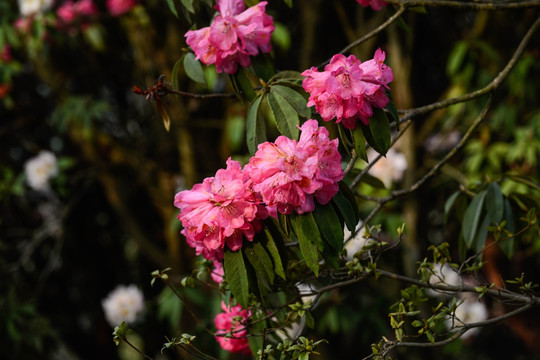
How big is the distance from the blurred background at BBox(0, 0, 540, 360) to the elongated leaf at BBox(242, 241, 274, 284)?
146cm

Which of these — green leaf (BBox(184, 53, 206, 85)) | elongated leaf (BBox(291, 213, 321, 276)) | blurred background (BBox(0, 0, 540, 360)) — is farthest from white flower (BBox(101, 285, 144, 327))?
elongated leaf (BBox(291, 213, 321, 276))

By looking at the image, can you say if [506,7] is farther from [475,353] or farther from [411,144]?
[475,353]

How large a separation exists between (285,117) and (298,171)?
157 mm

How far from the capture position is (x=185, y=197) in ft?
3.15

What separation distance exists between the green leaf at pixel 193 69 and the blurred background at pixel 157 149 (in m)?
1.12

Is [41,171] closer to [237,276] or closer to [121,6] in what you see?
[121,6]

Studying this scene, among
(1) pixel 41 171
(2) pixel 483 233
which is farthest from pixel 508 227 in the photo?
(1) pixel 41 171

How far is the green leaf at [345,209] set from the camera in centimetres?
92

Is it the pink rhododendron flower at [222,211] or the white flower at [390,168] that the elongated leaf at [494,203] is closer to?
the pink rhododendron flower at [222,211]

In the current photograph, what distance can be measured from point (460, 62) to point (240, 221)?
221 cm

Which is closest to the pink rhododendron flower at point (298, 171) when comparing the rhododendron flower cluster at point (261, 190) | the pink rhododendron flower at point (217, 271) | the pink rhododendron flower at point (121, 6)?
the rhododendron flower cluster at point (261, 190)

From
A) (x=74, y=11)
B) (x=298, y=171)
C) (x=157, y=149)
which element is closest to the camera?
(x=298, y=171)

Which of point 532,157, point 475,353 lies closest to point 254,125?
point 532,157

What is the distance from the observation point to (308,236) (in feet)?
2.97
